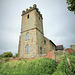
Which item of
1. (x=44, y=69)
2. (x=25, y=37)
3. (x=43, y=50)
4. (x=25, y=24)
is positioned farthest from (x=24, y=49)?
(x=44, y=69)

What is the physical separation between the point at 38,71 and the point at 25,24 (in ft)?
49.6

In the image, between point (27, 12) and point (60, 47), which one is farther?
point (60, 47)

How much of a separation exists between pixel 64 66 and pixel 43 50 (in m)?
12.4

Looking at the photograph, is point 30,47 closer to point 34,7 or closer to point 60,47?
point 34,7

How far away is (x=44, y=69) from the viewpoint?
20.7ft

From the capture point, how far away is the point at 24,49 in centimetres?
1628

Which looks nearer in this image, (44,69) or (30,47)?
(44,69)

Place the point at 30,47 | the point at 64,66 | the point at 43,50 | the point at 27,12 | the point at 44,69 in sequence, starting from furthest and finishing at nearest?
1. the point at 27,12
2. the point at 43,50
3. the point at 30,47
4. the point at 44,69
5. the point at 64,66

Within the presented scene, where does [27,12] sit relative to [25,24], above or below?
above

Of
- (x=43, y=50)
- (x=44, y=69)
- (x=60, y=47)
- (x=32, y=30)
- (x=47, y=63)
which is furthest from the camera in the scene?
(x=60, y=47)

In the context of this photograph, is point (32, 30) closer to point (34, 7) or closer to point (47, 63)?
point (34, 7)

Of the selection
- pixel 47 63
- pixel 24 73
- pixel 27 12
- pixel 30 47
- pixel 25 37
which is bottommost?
pixel 24 73

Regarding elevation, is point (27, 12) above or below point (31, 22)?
above

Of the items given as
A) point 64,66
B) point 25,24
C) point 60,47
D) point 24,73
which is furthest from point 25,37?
point 60,47
